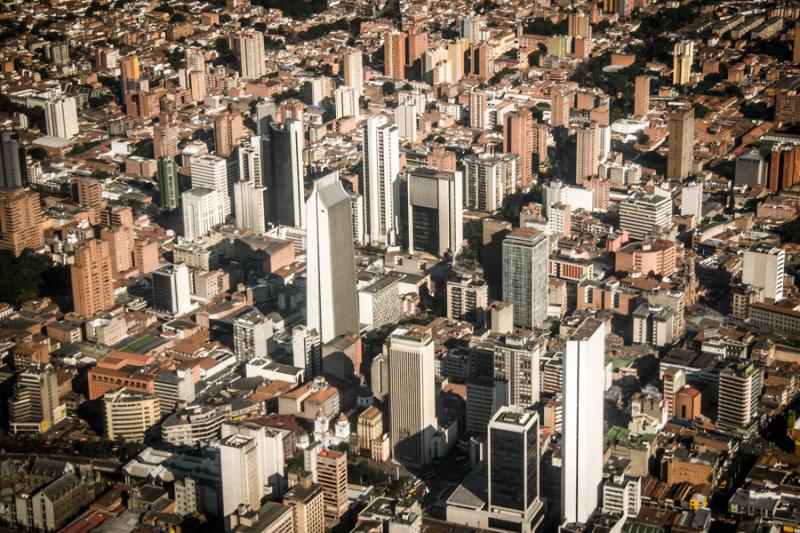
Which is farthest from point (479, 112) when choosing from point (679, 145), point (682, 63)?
point (682, 63)

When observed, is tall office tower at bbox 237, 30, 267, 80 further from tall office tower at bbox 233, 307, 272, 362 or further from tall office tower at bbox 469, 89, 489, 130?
tall office tower at bbox 233, 307, 272, 362

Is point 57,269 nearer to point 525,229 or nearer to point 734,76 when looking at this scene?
point 525,229

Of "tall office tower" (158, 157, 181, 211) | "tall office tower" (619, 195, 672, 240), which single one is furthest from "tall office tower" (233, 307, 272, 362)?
"tall office tower" (619, 195, 672, 240)

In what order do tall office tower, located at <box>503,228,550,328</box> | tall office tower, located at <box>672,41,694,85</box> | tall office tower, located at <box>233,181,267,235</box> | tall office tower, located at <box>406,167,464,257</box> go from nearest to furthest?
tall office tower, located at <box>503,228,550,328</box> → tall office tower, located at <box>406,167,464,257</box> → tall office tower, located at <box>233,181,267,235</box> → tall office tower, located at <box>672,41,694,85</box>

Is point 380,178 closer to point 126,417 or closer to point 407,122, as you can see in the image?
point 407,122

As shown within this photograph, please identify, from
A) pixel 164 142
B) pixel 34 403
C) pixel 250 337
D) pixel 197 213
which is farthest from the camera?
pixel 164 142

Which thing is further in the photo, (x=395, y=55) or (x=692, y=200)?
(x=395, y=55)

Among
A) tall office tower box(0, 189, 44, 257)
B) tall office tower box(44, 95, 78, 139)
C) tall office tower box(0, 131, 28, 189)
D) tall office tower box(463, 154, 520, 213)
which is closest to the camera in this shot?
tall office tower box(0, 189, 44, 257)
